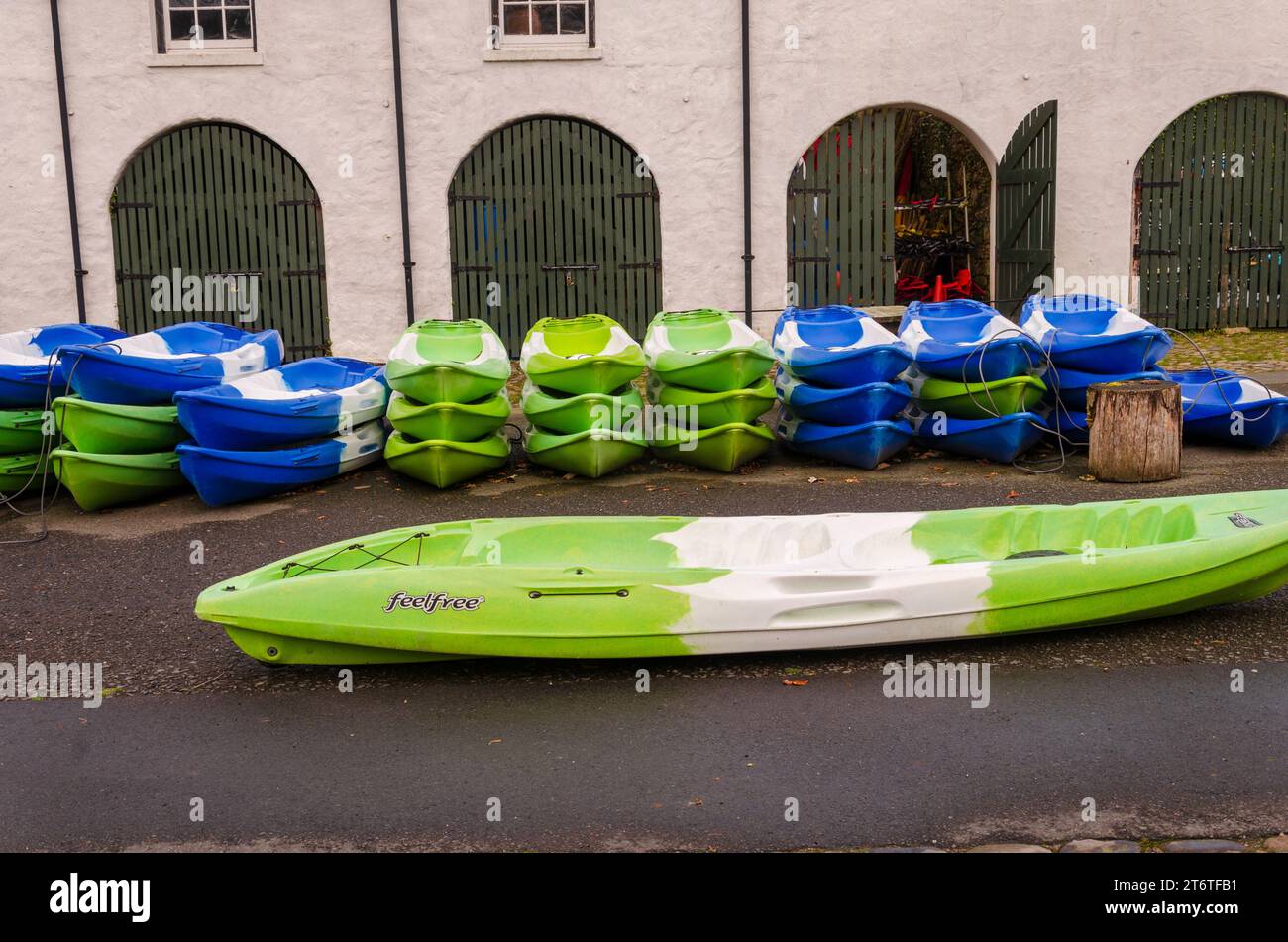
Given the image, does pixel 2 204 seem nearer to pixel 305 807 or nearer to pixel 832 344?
pixel 832 344

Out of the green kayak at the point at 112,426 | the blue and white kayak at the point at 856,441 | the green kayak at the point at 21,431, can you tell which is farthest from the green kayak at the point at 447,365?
the green kayak at the point at 21,431

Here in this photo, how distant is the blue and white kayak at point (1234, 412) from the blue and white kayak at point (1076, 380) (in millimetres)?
342

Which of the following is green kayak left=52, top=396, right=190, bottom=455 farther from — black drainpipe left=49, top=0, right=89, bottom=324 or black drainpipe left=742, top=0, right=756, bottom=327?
black drainpipe left=742, top=0, right=756, bottom=327

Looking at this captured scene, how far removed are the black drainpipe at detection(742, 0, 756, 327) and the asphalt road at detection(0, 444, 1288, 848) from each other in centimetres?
852

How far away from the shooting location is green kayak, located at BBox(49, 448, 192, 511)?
349 inches

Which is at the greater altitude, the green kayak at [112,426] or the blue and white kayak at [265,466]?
the green kayak at [112,426]

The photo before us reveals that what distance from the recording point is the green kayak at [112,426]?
8961 mm

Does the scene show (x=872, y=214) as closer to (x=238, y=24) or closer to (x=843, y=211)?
(x=843, y=211)

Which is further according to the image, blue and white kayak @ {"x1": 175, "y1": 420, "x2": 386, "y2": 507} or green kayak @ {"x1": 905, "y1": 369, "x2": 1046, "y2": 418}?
green kayak @ {"x1": 905, "y1": 369, "x2": 1046, "y2": 418}

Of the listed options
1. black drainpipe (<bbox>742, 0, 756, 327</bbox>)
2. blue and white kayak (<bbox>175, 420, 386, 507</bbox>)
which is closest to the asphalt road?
blue and white kayak (<bbox>175, 420, 386, 507</bbox>)

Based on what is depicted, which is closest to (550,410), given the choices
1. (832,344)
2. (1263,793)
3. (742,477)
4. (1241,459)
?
(742,477)

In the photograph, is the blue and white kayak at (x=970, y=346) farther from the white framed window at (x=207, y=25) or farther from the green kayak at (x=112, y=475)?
the white framed window at (x=207, y=25)

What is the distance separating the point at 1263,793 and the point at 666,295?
10557mm
